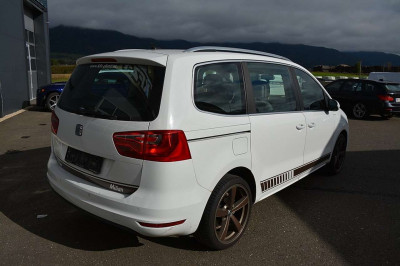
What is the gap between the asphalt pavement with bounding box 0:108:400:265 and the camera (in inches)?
119

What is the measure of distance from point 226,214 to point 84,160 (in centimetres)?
132

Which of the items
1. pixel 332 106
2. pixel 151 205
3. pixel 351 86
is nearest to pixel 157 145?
pixel 151 205

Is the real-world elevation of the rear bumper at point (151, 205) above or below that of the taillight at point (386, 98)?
below

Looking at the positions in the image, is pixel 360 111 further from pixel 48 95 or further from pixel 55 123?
pixel 55 123

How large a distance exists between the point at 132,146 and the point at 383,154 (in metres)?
6.04

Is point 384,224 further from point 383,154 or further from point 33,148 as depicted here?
point 33,148

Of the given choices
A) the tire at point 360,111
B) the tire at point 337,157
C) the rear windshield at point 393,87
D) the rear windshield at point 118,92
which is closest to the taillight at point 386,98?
the rear windshield at point 393,87

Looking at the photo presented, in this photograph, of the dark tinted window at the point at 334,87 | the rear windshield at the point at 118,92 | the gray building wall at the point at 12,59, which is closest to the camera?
the rear windshield at the point at 118,92

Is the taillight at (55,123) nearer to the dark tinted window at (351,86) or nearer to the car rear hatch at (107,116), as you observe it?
the car rear hatch at (107,116)

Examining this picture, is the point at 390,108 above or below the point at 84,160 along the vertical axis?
below

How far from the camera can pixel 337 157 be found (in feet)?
17.5

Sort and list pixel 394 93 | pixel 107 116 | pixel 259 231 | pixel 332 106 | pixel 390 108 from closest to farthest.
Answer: pixel 107 116
pixel 259 231
pixel 332 106
pixel 390 108
pixel 394 93

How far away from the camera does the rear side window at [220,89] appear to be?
2.82m

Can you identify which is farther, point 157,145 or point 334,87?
point 334,87
